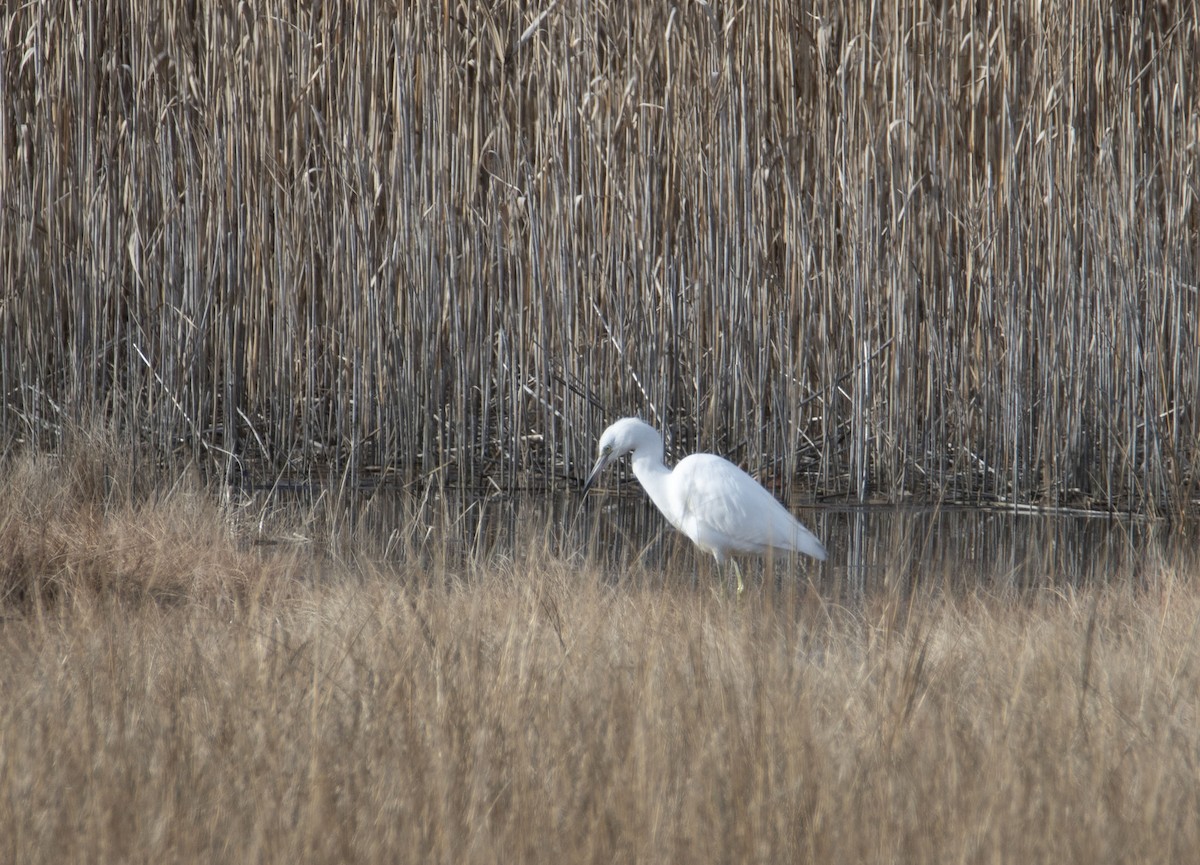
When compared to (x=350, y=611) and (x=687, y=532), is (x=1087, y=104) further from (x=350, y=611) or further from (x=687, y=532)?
(x=350, y=611)

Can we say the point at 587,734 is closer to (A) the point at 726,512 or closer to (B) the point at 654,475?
(A) the point at 726,512

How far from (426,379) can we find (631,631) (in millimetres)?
2267

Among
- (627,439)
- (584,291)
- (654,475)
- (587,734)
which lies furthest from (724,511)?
(587,734)

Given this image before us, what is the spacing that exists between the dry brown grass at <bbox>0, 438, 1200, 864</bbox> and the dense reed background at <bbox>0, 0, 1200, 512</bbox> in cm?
175

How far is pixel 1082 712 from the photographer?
1766 mm

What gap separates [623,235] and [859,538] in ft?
4.39

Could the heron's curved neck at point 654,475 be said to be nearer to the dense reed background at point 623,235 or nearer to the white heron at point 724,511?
the white heron at point 724,511

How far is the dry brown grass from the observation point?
1.48 metres

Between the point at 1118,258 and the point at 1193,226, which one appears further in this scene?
the point at 1193,226

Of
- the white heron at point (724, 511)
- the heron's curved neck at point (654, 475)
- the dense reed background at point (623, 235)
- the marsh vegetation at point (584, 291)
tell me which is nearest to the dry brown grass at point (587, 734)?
the marsh vegetation at point (584, 291)

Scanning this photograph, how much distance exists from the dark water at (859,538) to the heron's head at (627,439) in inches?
9.5

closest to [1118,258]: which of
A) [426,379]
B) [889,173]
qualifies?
[889,173]

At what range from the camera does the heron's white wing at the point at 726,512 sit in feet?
10.6

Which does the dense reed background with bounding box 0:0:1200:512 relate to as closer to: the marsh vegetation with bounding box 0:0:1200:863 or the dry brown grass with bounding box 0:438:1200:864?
the marsh vegetation with bounding box 0:0:1200:863
